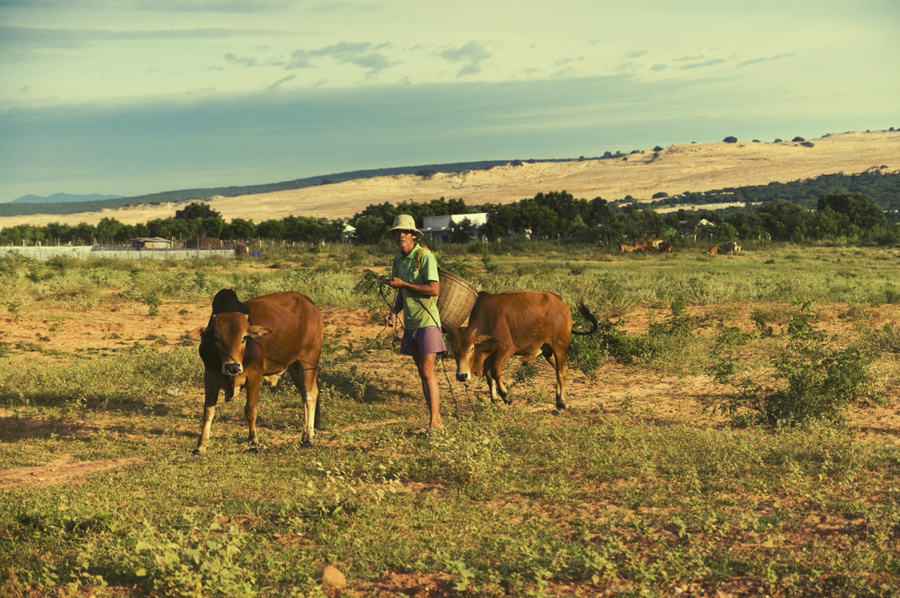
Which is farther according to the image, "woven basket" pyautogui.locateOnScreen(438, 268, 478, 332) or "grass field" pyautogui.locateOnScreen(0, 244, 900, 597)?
"woven basket" pyautogui.locateOnScreen(438, 268, 478, 332)

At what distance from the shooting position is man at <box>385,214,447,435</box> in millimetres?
8195

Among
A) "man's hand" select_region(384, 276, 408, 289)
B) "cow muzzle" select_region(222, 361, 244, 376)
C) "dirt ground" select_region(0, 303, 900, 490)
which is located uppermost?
"man's hand" select_region(384, 276, 408, 289)

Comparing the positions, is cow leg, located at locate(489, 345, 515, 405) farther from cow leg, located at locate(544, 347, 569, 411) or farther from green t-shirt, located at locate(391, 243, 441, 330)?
green t-shirt, located at locate(391, 243, 441, 330)

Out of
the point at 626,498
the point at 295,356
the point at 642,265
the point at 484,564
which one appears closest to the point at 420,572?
the point at 484,564

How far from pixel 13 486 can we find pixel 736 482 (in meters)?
→ 5.88

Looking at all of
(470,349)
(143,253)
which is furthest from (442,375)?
(143,253)

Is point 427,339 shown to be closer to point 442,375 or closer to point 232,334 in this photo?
point 232,334

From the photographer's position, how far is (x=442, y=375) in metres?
12.5

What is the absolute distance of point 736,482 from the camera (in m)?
6.56

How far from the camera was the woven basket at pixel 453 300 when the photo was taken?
30.7 feet

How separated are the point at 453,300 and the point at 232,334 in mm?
2632

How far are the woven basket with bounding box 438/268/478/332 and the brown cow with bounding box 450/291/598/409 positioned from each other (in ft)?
0.47

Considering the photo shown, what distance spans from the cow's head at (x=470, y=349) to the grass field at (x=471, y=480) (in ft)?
2.00

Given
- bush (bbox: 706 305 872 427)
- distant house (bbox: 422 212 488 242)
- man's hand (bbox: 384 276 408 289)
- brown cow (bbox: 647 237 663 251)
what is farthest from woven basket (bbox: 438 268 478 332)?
distant house (bbox: 422 212 488 242)
